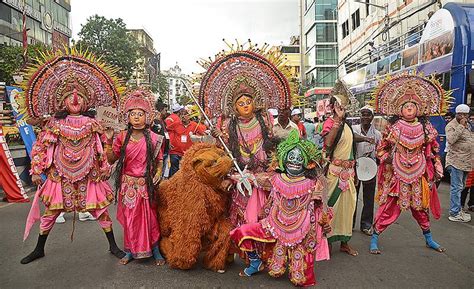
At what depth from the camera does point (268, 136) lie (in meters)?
4.22

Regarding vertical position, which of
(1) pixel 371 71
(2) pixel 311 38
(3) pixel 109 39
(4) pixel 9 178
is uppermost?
(2) pixel 311 38

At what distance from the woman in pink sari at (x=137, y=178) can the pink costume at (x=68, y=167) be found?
28 cm

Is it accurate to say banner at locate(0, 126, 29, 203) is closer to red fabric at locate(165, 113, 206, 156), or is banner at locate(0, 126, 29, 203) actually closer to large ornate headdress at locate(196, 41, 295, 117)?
red fabric at locate(165, 113, 206, 156)

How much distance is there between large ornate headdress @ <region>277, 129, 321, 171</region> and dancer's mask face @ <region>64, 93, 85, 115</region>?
231 cm

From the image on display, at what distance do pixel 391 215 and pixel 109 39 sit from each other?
83.9ft

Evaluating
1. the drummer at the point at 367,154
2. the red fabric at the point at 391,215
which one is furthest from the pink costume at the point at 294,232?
the drummer at the point at 367,154

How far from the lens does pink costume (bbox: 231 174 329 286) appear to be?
362 cm

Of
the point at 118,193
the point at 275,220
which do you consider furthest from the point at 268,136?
the point at 118,193

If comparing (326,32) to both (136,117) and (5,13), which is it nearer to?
(5,13)

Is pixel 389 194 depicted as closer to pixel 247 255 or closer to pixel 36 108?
pixel 247 255

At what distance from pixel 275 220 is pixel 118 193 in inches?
71.9

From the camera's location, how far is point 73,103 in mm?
4289

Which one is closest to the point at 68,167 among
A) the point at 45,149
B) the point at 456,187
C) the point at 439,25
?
the point at 45,149

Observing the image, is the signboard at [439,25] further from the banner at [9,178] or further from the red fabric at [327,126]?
the banner at [9,178]
